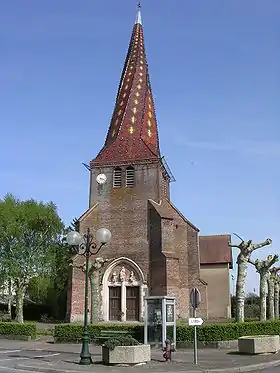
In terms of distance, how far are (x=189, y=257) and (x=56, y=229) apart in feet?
44.7

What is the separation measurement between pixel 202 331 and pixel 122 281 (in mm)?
15443

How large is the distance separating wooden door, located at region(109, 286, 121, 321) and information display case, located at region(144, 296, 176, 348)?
15340mm

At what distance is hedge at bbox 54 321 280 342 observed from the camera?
69.9 ft

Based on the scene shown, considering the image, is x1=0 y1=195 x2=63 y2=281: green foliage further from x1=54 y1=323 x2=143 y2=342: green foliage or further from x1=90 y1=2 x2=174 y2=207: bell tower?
x1=54 y1=323 x2=143 y2=342: green foliage

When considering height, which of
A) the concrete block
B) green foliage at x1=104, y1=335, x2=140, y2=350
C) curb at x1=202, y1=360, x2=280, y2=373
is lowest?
curb at x1=202, y1=360, x2=280, y2=373

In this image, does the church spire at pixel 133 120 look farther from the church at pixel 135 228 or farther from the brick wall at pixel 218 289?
the brick wall at pixel 218 289

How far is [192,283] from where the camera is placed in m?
37.0

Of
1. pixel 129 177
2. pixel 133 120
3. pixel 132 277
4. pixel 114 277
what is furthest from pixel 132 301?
pixel 133 120

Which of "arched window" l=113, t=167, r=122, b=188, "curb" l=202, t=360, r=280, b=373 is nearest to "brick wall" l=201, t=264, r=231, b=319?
"arched window" l=113, t=167, r=122, b=188

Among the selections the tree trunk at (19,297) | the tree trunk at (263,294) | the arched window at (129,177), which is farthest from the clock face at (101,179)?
the tree trunk at (263,294)

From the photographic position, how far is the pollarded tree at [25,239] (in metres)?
40.6

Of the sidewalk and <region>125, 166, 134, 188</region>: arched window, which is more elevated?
<region>125, 166, 134, 188</region>: arched window

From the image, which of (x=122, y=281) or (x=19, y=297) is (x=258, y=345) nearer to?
(x=122, y=281)

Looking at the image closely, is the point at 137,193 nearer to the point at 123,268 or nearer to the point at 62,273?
the point at 123,268
